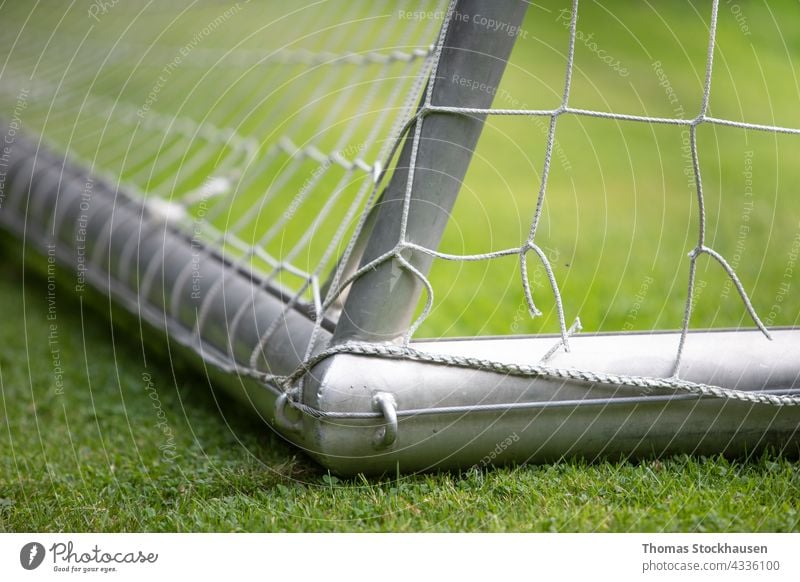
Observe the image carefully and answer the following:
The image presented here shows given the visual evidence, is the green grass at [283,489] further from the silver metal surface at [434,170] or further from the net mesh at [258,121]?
the silver metal surface at [434,170]

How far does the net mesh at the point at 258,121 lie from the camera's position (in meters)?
1.72

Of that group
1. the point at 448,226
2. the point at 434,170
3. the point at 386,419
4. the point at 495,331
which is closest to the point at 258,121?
the point at 448,226

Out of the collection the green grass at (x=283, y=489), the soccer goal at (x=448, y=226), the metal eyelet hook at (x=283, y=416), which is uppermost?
the soccer goal at (x=448, y=226)

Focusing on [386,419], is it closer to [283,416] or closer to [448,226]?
[283,416]

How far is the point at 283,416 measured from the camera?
59.5 inches

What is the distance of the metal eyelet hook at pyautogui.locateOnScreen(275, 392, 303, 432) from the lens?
58.5 inches

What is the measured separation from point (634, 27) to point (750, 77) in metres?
0.82

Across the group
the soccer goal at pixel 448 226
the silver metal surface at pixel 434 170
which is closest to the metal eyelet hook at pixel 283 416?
the soccer goal at pixel 448 226

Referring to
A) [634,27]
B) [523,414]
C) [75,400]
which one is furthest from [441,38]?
[634,27]

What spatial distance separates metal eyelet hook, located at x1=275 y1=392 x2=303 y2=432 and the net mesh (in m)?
0.02

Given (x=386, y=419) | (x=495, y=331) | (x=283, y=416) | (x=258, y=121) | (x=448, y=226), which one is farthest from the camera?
(x=258, y=121)

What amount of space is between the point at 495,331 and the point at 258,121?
2355mm

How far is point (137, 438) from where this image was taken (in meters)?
1.82
